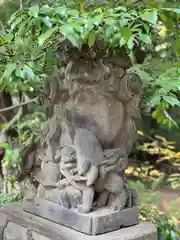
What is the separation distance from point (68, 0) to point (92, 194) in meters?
0.81

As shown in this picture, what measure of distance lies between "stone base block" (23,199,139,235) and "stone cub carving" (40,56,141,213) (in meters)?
0.03

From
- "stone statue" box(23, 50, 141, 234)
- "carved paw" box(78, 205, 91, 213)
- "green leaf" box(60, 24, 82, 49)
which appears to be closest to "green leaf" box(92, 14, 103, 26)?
"green leaf" box(60, 24, 82, 49)

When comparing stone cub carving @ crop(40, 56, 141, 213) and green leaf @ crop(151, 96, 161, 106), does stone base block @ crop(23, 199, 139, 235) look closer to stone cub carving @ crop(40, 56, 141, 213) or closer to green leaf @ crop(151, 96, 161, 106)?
stone cub carving @ crop(40, 56, 141, 213)

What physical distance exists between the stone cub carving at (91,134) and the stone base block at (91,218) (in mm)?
28

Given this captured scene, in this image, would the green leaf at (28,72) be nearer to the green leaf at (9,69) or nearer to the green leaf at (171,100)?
the green leaf at (9,69)

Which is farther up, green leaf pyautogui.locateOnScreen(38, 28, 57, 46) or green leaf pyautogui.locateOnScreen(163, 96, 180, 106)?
green leaf pyautogui.locateOnScreen(38, 28, 57, 46)

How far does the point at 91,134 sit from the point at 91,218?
0.36 m

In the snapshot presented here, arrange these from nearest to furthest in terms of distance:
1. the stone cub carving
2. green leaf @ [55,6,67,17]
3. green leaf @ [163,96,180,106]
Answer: green leaf @ [55,6,67,17], green leaf @ [163,96,180,106], the stone cub carving

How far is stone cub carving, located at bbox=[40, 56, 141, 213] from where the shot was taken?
64.9 inches

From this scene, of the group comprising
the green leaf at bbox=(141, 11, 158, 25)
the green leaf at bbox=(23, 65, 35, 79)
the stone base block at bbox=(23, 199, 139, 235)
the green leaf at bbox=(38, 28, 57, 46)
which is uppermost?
the green leaf at bbox=(141, 11, 158, 25)

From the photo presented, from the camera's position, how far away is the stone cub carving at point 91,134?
165 cm

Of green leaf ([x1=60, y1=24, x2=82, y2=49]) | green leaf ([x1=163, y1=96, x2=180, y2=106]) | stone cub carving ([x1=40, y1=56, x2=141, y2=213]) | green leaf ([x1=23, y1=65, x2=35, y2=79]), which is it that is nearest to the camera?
green leaf ([x1=60, y1=24, x2=82, y2=49])

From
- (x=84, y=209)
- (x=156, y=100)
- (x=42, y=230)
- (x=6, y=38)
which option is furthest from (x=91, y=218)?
(x=6, y=38)

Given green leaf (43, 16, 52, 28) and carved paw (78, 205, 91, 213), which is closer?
green leaf (43, 16, 52, 28)
